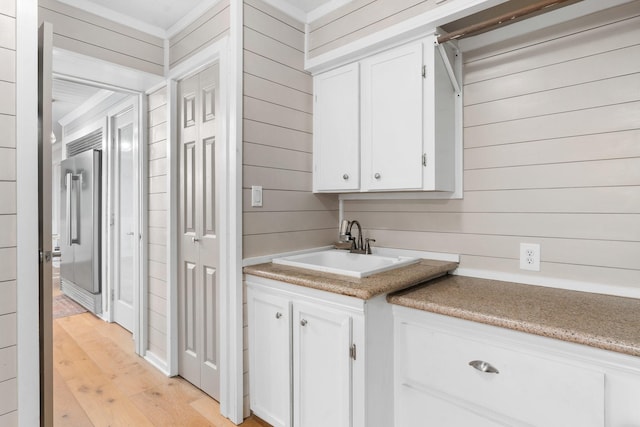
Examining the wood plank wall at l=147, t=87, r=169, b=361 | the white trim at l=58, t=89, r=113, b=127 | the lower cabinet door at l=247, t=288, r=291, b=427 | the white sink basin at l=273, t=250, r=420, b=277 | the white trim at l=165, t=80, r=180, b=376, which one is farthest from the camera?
the white trim at l=58, t=89, r=113, b=127

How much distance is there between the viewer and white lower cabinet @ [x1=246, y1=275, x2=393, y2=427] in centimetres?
148

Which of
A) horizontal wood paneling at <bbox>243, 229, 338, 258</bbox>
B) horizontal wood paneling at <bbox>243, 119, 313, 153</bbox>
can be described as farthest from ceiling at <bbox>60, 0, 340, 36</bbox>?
horizontal wood paneling at <bbox>243, 229, 338, 258</bbox>

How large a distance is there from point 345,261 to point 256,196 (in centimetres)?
73

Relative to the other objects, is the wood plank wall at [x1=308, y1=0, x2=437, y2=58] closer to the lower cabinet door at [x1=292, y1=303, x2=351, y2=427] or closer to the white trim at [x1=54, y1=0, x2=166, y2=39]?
the white trim at [x1=54, y1=0, x2=166, y2=39]

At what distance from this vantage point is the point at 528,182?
1.74 meters

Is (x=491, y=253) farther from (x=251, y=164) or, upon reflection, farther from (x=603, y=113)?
(x=251, y=164)

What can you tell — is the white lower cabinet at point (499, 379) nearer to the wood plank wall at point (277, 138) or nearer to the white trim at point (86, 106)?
the wood plank wall at point (277, 138)

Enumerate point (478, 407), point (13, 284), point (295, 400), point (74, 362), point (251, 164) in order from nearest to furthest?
1. point (13, 284)
2. point (478, 407)
3. point (295, 400)
4. point (251, 164)
5. point (74, 362)

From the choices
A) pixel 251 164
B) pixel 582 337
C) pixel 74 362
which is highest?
pixel 251 164

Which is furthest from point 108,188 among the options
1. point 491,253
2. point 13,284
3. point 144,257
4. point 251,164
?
point 491,253

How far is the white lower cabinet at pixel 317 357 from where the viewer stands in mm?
1482

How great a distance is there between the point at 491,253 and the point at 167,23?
8.16 feet

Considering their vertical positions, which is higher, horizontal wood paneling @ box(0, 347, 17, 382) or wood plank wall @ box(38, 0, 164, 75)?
wood plank wall @ box(38, 0, 164, 75)

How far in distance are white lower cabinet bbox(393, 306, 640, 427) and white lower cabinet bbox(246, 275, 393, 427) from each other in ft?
0.35
